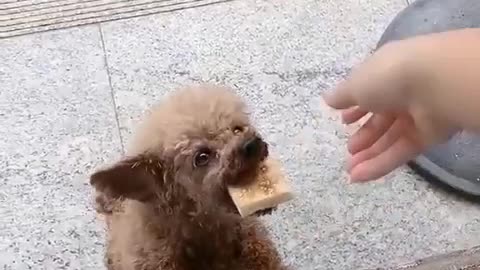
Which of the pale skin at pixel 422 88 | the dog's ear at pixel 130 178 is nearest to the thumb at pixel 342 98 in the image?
the pale skin at pixel 422 88

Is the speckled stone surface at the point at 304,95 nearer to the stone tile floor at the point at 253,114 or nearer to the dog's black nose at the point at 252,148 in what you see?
the stone tile floor at the point at 253,114

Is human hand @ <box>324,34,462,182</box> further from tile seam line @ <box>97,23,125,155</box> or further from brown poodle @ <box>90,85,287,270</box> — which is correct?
tile seam line @ <box>97,23,125,155</box>

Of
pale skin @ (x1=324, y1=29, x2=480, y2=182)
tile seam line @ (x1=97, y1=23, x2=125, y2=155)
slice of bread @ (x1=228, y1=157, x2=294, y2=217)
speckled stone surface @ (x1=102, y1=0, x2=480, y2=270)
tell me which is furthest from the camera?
tile seam line @ (x1=97, y1=23, x2=125, y2=155)

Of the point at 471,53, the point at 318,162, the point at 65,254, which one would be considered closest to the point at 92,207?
the point at 65,254

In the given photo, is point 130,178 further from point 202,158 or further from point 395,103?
point 395,103

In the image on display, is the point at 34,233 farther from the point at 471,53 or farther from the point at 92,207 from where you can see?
the point at 471,53

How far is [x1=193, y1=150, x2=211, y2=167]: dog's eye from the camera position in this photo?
1.21m

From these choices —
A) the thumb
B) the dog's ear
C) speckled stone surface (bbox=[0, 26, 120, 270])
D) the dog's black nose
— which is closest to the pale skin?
the thumb

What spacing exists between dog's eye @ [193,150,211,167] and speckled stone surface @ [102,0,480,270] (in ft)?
1.40

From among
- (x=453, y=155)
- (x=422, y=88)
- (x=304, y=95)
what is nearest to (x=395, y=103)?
(x=422, y=88)

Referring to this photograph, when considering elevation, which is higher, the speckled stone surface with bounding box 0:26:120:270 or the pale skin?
the pale skin

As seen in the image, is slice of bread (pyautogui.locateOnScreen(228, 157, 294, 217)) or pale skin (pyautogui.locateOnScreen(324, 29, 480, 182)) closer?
pale skin (pyautogui.locateOnScreen(324, 29, 480, 182))

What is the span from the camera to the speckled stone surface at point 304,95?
159 cm

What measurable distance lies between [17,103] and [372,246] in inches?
28.9
